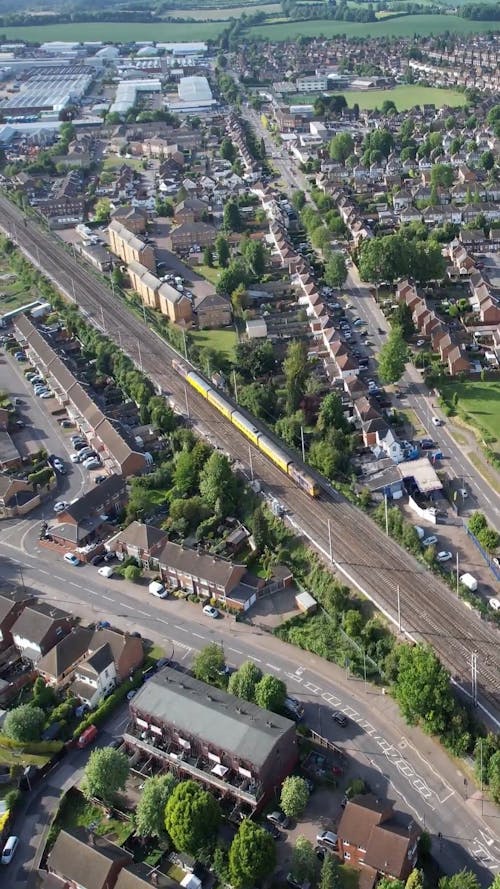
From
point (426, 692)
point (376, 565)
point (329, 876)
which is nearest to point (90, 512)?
point (376, 565)

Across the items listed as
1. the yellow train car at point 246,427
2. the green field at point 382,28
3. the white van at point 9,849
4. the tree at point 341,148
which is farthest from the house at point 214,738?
the green field at point 382,28

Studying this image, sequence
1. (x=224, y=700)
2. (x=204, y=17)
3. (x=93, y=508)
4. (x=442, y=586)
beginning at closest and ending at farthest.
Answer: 1. (x=224, y=700)
2. (x=442, y=586)
3. (x=93, y=508)
4. (x=204, y=17)

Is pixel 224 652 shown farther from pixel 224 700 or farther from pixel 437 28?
pixel 437 28

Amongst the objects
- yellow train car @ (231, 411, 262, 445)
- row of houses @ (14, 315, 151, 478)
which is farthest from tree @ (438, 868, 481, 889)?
row of houses @ (14, 315, 151, 478)

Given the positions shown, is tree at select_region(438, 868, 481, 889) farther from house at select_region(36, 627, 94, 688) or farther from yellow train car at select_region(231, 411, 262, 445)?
yellow train car at select_region(231, 411, 262, 445)

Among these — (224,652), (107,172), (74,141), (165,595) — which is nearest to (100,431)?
(165,595)

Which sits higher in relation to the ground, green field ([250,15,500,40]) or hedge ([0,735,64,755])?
hedge ([0,735,64,755])
